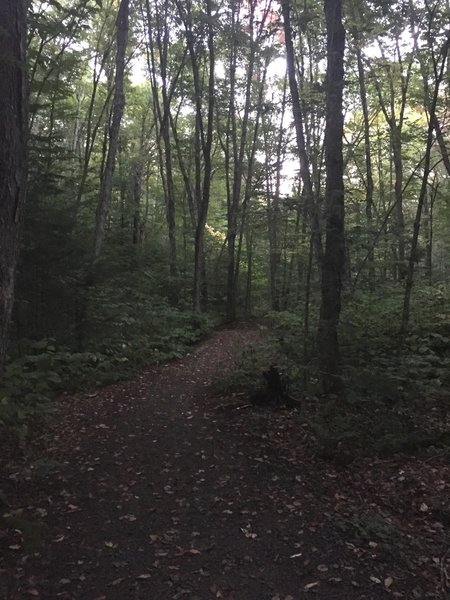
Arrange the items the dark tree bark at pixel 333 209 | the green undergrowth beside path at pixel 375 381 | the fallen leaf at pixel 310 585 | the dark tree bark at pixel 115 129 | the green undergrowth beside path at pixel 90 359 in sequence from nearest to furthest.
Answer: the fallen leaf at pixel 310 585, the green undergrowth beside path at pixel 375 381, the green undergrowth beside path at pixel 90 359, the dark tree bark at pixel 333 209, the dark tree bark at pixel 115 129

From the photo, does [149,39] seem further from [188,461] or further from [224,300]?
[188,461]

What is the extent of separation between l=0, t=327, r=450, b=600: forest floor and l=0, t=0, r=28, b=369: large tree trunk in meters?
1.78

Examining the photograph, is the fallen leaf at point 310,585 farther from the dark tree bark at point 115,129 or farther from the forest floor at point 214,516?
the dark tree bark at point 115,129

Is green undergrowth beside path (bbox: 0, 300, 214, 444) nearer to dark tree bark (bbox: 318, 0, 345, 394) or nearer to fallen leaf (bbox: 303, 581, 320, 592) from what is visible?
fallen leaf (bbox: 303, 581, 320, 592)

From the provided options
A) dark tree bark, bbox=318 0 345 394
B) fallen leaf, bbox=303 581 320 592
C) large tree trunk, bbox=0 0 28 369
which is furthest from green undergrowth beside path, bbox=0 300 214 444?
dark tree bark, bbox=318 0 345 394

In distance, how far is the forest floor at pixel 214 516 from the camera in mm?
3406

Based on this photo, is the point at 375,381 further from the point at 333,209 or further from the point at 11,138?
the point at 11,138

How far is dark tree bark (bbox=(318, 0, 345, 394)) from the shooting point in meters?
6.93

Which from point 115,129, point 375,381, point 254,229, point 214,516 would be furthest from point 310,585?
point 115,129

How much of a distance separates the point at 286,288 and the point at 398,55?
400 inches

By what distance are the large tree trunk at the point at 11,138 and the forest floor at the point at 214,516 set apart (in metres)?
1.78

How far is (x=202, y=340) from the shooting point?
14.4 m

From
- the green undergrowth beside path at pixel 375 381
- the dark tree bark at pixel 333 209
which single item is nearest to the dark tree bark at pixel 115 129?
the green undergrowth beside path at pixel 375 381

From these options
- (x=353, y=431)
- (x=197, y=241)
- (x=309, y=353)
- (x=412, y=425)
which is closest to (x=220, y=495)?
(x=353, y=431)
